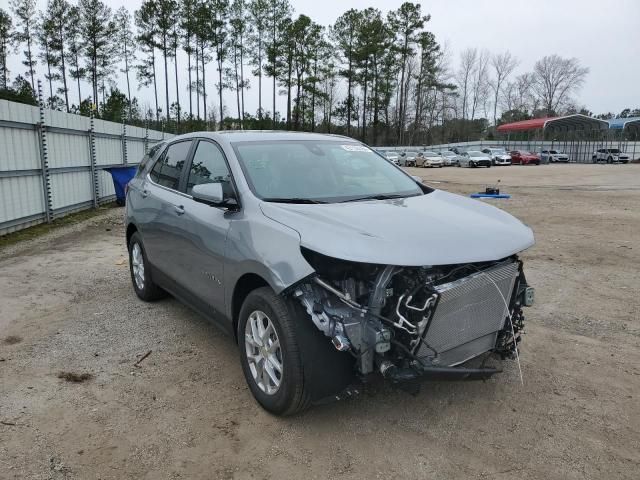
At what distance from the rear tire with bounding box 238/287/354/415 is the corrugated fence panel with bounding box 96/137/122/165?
1234cm

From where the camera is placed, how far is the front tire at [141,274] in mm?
5199

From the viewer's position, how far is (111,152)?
14672 millimetres

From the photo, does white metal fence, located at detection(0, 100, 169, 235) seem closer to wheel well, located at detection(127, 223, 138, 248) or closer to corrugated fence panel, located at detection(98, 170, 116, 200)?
corrugated fence panel, located at detection(98, 170, 116, 200)

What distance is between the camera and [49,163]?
1070 centimetres

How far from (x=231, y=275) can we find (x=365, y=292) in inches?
39.3

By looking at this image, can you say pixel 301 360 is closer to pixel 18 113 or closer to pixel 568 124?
pixel 18 113

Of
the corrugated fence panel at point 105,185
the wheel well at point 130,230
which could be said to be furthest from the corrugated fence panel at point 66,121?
the wheel well at point 130,230

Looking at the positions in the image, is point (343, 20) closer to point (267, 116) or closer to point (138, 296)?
point (267, 116)

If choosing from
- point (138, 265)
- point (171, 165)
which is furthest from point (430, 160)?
point (171, 165)

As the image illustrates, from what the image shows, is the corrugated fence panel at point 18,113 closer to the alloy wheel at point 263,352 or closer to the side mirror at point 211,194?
the side mirror at point 211,194

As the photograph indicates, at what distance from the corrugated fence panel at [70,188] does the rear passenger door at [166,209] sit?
7.14m

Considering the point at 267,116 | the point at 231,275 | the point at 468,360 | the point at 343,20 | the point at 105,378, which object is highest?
the point at 343,20

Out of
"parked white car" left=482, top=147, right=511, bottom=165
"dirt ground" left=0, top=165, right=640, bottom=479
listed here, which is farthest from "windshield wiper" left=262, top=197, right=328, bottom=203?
"parked white car" left=482, top=147, right=511, bottom=165

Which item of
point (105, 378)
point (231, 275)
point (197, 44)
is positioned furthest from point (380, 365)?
point (197, 44)
